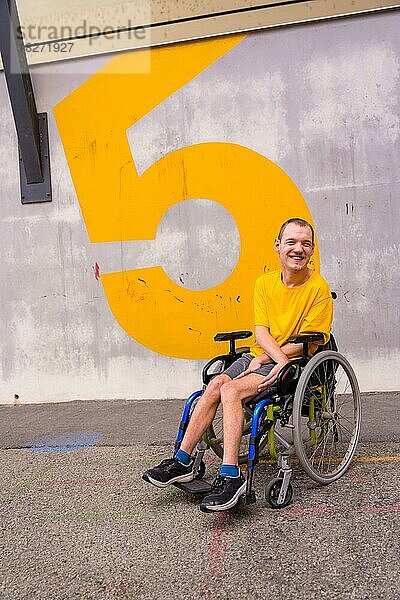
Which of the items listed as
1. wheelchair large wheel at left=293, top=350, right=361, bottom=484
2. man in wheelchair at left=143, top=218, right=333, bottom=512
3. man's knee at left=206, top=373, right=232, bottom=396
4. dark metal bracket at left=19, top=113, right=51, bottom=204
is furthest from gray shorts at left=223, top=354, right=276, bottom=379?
dark metal bracket at left=19, top=113, right=51, bottom=204

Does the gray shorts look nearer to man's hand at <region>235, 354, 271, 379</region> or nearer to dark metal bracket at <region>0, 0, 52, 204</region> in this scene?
man's hand at <region>235, 354, 271, 379</region>

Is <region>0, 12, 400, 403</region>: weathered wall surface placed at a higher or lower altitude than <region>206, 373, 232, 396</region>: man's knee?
higher

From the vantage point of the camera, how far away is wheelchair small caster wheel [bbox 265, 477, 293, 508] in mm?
3182

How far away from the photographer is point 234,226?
231 inches

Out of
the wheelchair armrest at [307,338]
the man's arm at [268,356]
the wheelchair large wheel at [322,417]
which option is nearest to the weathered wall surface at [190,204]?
the wheelchair large wheel at [322,417]

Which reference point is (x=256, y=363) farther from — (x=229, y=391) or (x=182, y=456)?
(x=182, y=456)

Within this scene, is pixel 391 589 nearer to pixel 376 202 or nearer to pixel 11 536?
pixel 11 536

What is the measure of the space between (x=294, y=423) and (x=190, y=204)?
10.6 feet

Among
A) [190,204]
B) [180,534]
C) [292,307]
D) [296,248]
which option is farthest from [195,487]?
[190,204]

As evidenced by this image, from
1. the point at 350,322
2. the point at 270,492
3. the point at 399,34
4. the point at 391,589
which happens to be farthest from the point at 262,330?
the point at 399,34

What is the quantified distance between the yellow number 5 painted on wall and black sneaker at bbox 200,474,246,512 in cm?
287

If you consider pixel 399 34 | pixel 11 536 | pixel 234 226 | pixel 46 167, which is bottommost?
pixel 11 536

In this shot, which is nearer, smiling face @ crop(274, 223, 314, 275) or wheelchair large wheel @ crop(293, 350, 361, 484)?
wheelchair large wheel @ crop(293, 350, 361, 484)

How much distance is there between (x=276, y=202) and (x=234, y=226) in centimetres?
41
